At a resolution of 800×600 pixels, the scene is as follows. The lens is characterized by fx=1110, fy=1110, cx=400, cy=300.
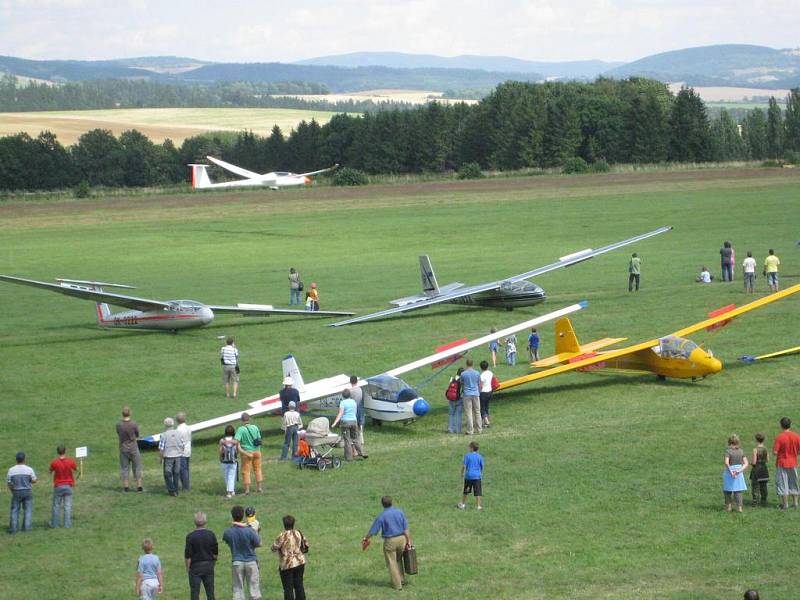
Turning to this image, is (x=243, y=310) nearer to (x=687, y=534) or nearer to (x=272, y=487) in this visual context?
(x=272, y=487)

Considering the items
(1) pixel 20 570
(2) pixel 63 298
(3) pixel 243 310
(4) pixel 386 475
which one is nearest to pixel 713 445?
(4) pixel 386 475

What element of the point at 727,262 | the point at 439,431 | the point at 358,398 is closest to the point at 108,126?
the point at 727,262

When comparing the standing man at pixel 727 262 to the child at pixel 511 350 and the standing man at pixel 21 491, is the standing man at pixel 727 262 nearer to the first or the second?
the child at pixel 511 350

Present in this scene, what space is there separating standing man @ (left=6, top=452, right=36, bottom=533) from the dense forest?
8507cm

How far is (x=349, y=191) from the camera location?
294 feet

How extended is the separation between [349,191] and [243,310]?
5492cm

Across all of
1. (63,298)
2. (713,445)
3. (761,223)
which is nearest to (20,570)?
(713,445)

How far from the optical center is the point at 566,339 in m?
27.3

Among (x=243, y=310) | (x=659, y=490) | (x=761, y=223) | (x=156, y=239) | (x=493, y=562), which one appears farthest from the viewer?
(x=156, y=239)

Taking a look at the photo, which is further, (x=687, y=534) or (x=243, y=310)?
(x=243, y=310)

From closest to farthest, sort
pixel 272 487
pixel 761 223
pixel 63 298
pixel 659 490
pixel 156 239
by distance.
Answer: pixel 659 490 < pixel 272 487 < pixel 63 298 < pixel 761 223 < pixel 156 239

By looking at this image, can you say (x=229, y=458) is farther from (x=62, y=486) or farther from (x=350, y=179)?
(x=350, y=179)

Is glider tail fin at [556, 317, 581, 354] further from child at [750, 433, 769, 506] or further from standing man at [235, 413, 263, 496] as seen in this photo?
standing man at [235, 413, 263, 496]

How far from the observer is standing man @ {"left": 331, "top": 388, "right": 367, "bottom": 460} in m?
20.8
